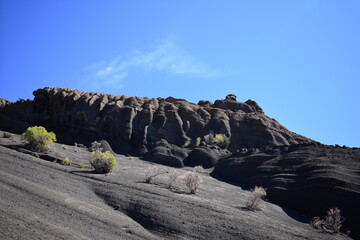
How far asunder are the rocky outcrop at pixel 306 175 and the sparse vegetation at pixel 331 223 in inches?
56.0

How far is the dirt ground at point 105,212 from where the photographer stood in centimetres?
1247

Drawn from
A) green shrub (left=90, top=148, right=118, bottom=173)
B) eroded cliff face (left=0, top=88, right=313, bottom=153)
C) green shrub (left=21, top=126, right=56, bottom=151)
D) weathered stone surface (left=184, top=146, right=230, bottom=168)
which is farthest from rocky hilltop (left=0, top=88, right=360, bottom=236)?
green shrub (left=21, top=126, right=56, bottom=151)

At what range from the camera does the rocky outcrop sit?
A: 81.0ft

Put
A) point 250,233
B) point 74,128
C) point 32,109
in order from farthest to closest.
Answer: point 32,109 → point 74,128 → point 250,233

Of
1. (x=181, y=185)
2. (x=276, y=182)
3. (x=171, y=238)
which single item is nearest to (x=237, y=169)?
(x=276, y=182)

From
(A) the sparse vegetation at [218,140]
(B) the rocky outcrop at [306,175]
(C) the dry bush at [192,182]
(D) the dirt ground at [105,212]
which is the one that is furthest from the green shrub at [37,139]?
(A) the sparse vegetation at [218,140]

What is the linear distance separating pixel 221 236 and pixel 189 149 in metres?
33.1

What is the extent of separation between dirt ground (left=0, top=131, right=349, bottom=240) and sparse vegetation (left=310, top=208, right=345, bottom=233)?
738mm

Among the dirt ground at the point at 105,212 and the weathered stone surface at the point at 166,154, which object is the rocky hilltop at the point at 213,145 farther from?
the dirt ground at the point at 105,212

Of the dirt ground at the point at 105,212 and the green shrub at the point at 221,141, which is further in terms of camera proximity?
the green shrub at the point at 221,141

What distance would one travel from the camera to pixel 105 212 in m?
15.9

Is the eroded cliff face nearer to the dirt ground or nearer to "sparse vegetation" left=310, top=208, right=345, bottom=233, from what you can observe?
the dirt ground

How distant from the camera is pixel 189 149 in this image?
48.6 metres

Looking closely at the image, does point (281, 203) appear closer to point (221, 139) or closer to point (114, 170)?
point (114, 170)
